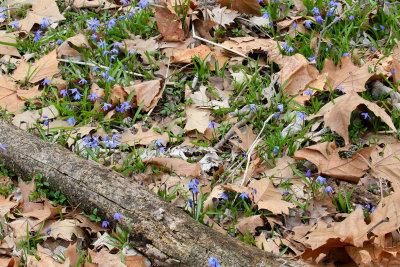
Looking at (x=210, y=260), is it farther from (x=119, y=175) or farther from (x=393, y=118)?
(x=393, y=118)

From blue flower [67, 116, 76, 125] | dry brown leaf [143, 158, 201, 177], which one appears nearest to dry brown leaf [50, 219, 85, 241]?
dry brown leaf [143, 158, 201, 177]

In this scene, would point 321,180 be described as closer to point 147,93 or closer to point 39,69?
point 147,93

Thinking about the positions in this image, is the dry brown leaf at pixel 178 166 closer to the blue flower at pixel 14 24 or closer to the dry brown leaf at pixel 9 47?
the dry brown leaf at pixel 9 47

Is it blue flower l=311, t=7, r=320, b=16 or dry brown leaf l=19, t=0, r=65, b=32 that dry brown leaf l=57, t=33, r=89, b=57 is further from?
blue flower l=311, t=7, r=320, b=16

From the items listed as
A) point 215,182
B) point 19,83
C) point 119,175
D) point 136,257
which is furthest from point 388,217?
point 19,83

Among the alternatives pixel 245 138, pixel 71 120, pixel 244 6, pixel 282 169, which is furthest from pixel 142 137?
pixel 244 6

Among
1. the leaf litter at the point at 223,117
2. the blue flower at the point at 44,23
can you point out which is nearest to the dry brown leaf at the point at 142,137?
the leaf litter at the point at 223,117

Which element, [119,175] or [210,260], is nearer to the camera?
[210,260]
